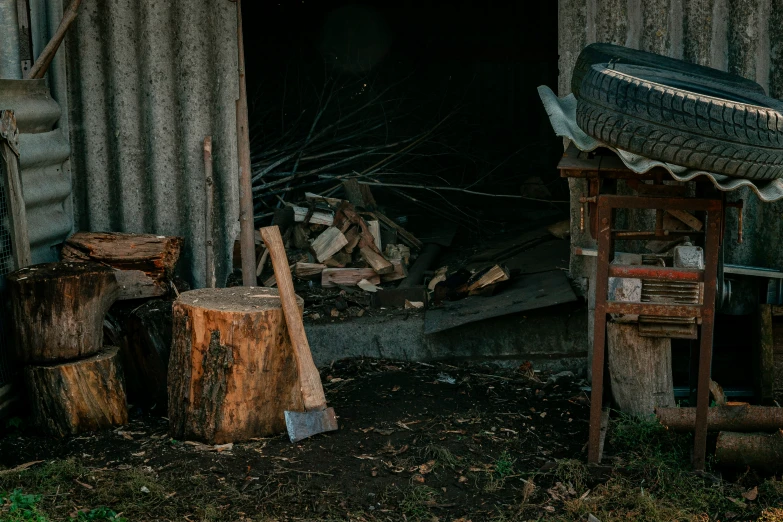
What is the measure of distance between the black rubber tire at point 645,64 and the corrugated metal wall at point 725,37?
58 cm

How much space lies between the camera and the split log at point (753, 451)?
4.48m

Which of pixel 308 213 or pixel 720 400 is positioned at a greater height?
pixel 308 213

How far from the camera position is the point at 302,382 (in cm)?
493

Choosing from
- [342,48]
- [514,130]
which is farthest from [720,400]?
[342,48]

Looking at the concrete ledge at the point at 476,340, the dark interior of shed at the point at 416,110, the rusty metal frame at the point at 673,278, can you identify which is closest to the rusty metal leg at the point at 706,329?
the rusty metal frame at the point at 673,278

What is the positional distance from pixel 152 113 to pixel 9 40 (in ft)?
3.43

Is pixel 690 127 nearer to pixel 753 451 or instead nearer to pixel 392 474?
pixel 753 451

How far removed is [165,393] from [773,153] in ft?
12.3

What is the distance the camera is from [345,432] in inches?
197

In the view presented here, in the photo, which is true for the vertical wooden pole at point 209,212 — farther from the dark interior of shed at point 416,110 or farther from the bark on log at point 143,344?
the dark interior of shed at point 416,110

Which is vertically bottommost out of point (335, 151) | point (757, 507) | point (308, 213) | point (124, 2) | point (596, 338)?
point (757, 507)

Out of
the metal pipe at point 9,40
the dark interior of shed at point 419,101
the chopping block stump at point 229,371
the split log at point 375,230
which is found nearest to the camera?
the chopping block stump at point 229,371

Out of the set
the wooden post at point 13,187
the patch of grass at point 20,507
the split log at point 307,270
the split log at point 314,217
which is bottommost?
the patch of grass at point 20,507

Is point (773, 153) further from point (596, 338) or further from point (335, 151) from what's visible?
point (335, 151)
